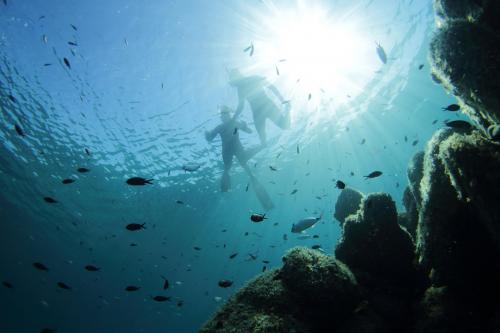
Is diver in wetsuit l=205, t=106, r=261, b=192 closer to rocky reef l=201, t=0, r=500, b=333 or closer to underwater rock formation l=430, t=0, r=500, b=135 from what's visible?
rocky reef l=201, t=0, r=500, b=333

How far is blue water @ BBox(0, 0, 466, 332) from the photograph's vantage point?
50.8ft

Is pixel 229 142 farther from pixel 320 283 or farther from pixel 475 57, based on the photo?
pixel 475 57

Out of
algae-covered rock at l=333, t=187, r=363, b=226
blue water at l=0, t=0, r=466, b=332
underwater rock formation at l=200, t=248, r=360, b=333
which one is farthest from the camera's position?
blue water at l=0, t=0, r=466, b=332

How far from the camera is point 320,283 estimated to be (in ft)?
16.0

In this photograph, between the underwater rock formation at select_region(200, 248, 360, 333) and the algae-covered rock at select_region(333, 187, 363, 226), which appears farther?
the algae-covered rock at select_region(333, 187, 363, 226)

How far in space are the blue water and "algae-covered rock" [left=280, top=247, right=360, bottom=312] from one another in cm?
236

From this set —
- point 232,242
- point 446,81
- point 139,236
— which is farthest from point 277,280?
point 232,242

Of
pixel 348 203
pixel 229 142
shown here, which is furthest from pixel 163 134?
pixel 348 203

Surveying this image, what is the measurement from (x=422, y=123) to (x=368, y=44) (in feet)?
57.6

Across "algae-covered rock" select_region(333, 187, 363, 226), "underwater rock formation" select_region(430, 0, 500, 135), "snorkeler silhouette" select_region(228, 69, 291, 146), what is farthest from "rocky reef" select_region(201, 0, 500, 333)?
"snorkeler silhouette" select_region(228, 69, 291, 146)

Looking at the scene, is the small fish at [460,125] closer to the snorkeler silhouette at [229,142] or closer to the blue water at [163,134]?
the blue water at [163,134]

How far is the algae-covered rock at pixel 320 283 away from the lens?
483cm

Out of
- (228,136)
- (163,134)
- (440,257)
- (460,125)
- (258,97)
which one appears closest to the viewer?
(440,257)

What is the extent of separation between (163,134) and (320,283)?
18.8 metres
